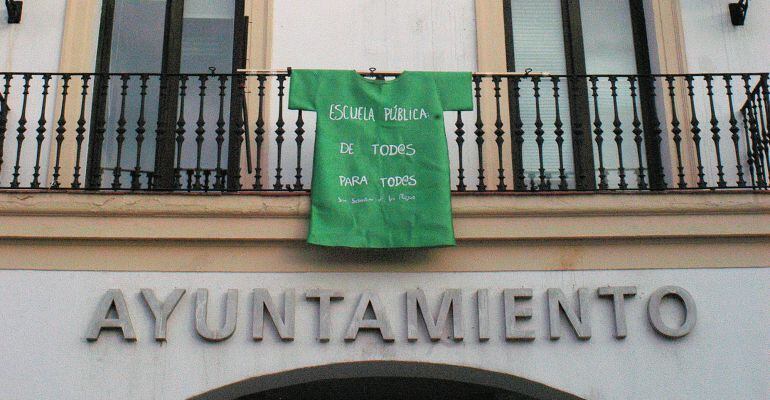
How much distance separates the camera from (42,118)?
8562 millimetres

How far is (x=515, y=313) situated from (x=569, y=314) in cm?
41

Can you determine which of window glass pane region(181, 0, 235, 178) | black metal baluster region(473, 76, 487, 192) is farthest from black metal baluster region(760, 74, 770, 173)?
window glass pane region(181, 0, 235, 178)

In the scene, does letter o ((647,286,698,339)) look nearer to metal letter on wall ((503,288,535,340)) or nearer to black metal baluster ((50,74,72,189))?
metal letter on wall ((503,288,535,340))

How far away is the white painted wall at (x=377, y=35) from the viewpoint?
31.2 ft

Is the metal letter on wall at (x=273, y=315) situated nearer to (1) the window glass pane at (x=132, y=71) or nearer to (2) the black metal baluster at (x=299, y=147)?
(2) the black metal baluster at (x=299, y=147)

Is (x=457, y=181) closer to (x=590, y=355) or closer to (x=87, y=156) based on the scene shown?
(x=590, y=355)

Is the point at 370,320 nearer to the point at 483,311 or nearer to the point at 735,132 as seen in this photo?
the point at 483,311

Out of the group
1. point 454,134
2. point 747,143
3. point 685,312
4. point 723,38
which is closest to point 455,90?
point 454,134

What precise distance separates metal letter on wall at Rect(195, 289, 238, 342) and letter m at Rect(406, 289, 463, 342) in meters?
1.32

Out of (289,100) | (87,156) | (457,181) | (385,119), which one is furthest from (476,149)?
(87,156)

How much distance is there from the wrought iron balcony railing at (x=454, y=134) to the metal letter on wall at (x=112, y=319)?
34.5 inches

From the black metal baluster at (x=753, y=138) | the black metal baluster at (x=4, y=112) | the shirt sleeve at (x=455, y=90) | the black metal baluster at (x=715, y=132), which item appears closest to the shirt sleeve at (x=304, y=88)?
the shirt sleeve at (x=455, y=90)

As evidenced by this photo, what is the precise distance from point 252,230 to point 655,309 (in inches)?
124

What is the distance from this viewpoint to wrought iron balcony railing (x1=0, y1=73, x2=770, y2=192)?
340 inches
